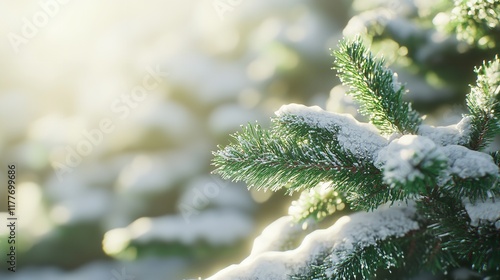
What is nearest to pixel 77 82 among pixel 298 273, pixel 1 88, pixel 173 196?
pixel 1 88

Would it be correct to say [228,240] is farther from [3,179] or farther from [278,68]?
[3,179]

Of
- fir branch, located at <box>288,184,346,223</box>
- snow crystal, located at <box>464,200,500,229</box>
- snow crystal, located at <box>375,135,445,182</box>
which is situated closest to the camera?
snow crystal, located at <box>375,135,445,182</box>

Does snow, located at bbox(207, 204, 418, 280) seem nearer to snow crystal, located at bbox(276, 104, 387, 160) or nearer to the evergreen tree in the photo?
the evergreen tree

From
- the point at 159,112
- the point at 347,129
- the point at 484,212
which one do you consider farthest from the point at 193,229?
the point at 484,212

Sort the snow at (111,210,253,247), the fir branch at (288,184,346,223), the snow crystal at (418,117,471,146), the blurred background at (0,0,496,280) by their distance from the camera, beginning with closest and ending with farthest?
the snow crystal at (418,117,471,146) → the fir branch at (288,184,346,223) → the snow at (111,210,253,247) → the blurred background at (0,0,496,280)

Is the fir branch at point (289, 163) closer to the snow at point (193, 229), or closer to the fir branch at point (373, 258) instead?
the fir branch at point (373, 258)

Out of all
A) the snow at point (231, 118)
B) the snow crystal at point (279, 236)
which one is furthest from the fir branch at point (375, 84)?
the snow at point (231, 118)

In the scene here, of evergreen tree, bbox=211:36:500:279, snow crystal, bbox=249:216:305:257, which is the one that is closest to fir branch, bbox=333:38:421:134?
evergreen tree, bbox=211:36:500:279
